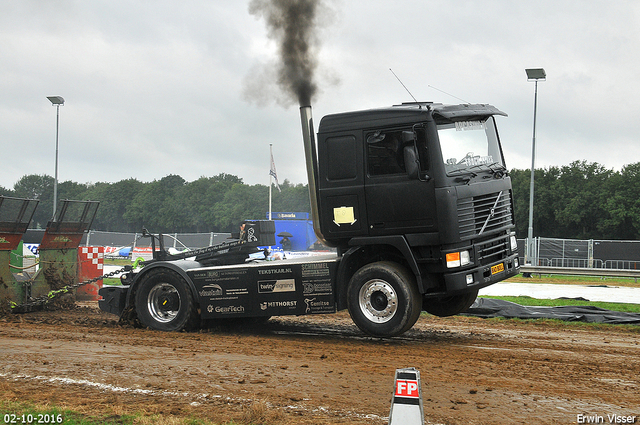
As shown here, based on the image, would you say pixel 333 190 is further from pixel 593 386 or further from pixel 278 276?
pixel 593 386

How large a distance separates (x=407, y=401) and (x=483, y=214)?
4.92m

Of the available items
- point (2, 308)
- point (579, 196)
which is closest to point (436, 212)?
point (2, 308)

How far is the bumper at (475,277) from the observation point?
7906 mm

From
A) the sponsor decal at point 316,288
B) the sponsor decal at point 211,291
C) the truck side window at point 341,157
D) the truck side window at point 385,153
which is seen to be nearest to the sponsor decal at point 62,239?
the sponsor decal at point 211,291

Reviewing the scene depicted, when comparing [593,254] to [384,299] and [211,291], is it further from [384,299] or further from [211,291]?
[211,291]

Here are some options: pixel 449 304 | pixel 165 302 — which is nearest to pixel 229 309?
pixel 165 302

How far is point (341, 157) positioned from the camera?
8.59 m

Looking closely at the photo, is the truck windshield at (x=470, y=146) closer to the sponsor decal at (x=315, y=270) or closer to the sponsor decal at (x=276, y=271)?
the sponsor decal at (x=315, y=270)

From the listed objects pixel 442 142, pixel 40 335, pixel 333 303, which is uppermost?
pixel 442 142

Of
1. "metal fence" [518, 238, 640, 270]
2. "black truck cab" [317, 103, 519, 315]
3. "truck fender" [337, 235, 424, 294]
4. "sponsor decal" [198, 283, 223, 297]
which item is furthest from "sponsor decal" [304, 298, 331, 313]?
"metal fence" [518, 238, 640, 270]

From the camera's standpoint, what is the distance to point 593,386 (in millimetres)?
5961

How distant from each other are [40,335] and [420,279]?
6.03 m

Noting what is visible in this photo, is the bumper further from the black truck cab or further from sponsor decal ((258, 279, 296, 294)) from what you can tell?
sponsor decal ((258, 279, 296, 294))

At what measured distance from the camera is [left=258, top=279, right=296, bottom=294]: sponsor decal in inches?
352
